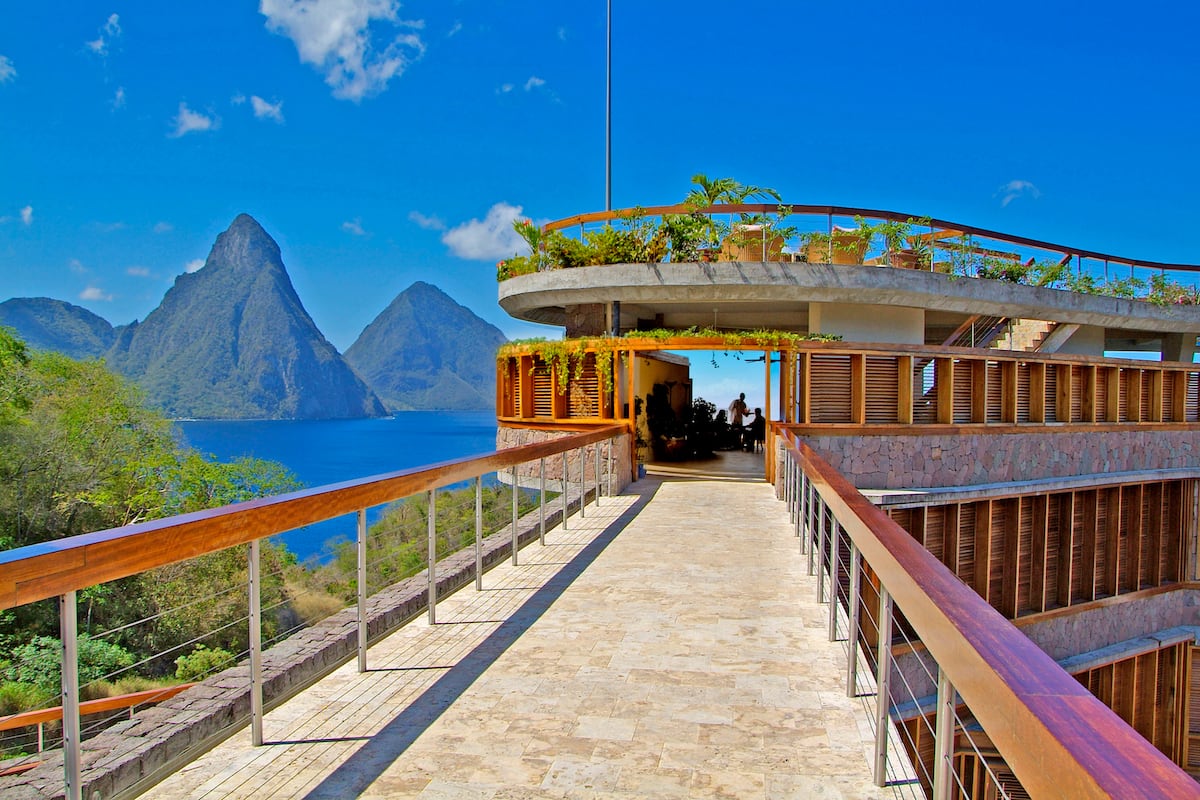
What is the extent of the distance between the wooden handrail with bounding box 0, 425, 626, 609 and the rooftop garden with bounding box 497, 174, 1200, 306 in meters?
12.4

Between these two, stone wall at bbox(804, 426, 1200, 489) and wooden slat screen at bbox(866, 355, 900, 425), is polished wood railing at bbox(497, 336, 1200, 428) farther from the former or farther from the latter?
stone wall at bbox(804, 426, 1200, 489)

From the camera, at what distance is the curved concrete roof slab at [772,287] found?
15.8 metres

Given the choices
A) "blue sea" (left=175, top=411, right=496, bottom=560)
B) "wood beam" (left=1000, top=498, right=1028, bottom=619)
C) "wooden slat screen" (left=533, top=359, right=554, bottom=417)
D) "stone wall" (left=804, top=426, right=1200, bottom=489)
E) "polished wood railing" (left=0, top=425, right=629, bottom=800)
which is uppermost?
"wooden slat screen" (left=533, top=359, right=554, bottom=417)

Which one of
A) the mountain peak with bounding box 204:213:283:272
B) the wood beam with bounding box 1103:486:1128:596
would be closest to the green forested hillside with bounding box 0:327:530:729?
the wood beam with bounding box 1103:486:1128:596

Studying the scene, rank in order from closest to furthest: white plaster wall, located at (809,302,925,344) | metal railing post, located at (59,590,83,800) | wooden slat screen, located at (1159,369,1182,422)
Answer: metal railing post, located at (59,590,83,800)
white plaster wall, located at (809,302,925,344)
wooden slat screen, located at (1159,369,1182,422)

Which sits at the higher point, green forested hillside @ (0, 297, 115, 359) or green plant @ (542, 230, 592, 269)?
green forested hillside @ (0, 297, 115, 359)

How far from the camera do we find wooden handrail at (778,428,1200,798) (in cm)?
118

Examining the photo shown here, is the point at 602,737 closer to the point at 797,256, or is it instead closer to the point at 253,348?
the point at 797,256

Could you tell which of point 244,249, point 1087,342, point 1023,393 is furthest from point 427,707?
point 244,249

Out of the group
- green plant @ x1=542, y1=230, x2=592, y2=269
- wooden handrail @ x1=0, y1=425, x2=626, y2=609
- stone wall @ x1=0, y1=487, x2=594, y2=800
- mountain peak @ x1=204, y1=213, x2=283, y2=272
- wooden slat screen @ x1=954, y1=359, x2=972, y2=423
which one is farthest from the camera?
mountain peak @ x1=204, y1=213, x2=283, y2=272

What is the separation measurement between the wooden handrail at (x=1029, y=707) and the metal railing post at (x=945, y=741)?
212 mm

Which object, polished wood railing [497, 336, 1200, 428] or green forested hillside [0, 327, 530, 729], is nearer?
polished wood railing [497, 336, 1200, 428]

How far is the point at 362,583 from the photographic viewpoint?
4070mm

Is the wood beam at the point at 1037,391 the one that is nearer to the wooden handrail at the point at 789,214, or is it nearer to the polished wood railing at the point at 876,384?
the polished wood railing at the point at 876,384
